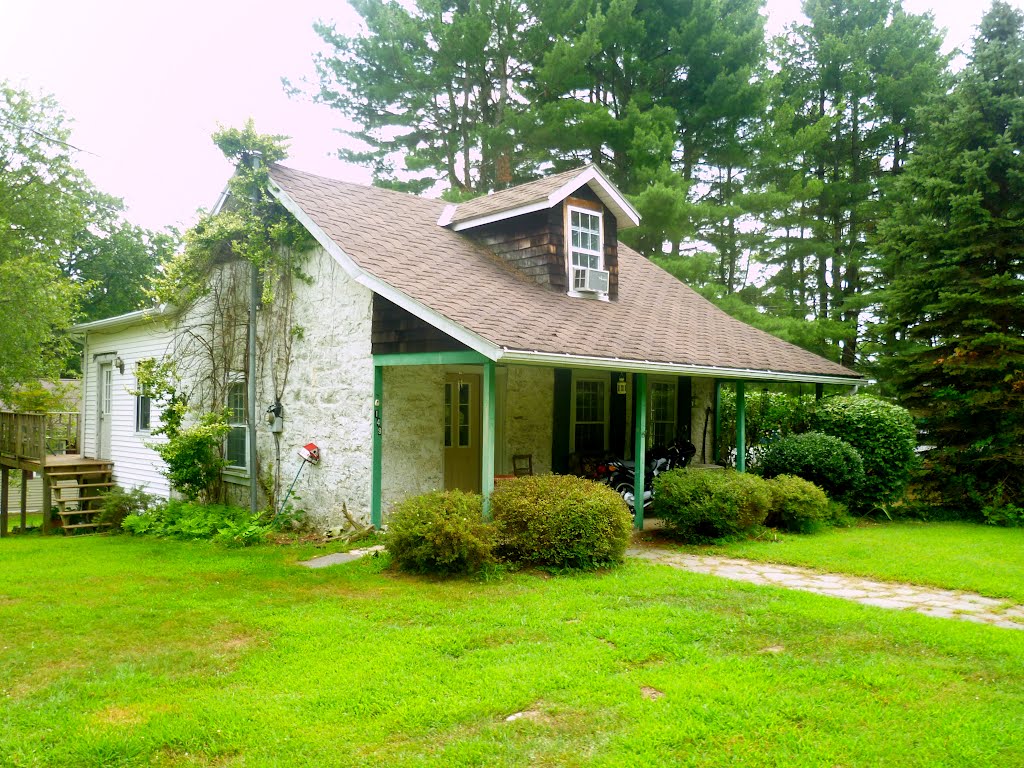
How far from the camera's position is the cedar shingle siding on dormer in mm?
11430

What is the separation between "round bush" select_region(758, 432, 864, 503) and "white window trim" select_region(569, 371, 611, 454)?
8.92 ft

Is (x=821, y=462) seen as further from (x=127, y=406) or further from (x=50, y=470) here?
(x=50, y=470)

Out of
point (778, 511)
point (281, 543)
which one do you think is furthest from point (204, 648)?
point (778, 511)

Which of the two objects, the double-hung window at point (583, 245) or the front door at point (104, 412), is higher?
the double-hung window at point (583, 245)

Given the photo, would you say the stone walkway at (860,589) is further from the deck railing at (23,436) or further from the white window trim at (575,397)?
the deck railing at (23,436)

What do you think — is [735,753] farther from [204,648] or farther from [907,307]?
[907,307]

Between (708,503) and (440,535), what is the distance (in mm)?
3807

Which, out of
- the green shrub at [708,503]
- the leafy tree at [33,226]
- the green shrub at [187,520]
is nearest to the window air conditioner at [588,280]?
the green shrub at [708,503]

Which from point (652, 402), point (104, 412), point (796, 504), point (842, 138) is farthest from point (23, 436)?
point (842, 138)

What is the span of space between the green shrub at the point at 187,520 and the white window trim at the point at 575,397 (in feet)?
16.6

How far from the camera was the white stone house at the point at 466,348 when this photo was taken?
910 cm

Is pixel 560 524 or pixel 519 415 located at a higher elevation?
pixel 519 415

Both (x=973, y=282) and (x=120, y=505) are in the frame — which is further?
(x=120, y=505)

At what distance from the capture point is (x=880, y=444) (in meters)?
12.5
